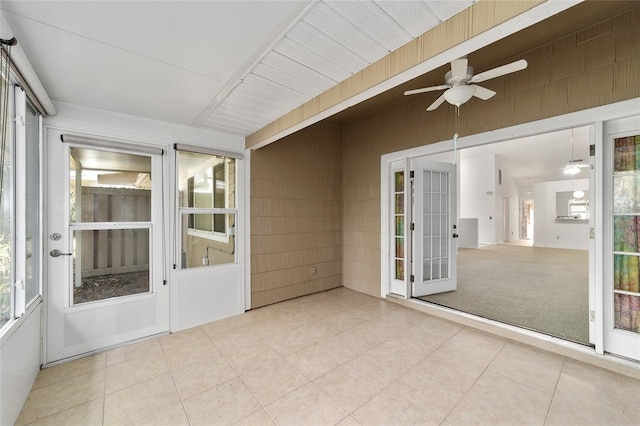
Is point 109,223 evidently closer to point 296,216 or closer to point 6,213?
point 6,213

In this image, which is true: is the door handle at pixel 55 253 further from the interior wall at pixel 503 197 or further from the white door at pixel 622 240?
the interior wall at pixel 503 197

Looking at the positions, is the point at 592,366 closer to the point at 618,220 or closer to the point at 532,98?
the point at 618,220

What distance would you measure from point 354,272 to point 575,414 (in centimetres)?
314

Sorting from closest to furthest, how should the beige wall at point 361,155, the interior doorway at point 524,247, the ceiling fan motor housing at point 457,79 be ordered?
the ceiling fan motor housing at point 457,79 → the beige wall at point 361,155 → the interior doorway at point 524,247

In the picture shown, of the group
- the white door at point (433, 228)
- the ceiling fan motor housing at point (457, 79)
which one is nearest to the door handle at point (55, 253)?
the ceiling fan motor housing at point (457, 79)

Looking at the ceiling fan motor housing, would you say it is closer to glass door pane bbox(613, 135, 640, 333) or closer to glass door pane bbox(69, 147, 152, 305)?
glass door pane bbox(613, 135, 640, 333)

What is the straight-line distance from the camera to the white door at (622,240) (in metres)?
2.27

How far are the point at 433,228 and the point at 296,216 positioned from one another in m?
2.21

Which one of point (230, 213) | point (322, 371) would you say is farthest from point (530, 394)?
point (230, 213)

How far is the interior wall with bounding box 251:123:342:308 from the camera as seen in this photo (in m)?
3.87

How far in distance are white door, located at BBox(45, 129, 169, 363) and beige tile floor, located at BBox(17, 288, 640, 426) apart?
0.82 ft

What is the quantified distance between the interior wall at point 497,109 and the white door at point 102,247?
9.63ft

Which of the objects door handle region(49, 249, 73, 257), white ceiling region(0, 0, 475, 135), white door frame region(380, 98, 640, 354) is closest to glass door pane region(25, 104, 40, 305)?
door handle region(49, 249, 73, 257)

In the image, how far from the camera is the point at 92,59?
6.04ft
